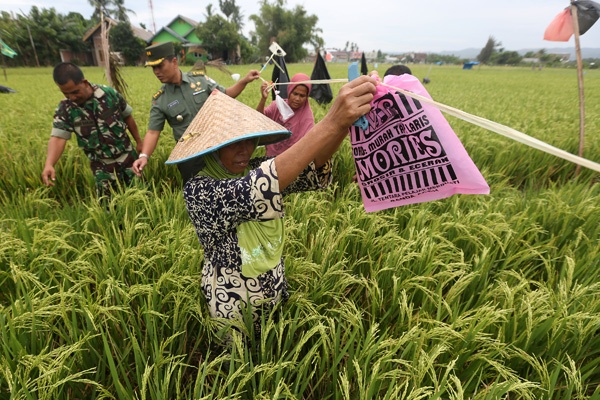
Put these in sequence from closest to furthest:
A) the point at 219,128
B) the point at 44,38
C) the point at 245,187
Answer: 1. the point at 245,187
2. the point at 219,128
3. the point at 44,38

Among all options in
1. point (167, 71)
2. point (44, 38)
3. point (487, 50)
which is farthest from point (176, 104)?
point (487, 50)

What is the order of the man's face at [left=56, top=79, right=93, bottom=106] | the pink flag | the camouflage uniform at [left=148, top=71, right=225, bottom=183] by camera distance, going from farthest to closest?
the pink flag, the camouflage uniform at [left=148, top=71, right=225, bottom=183], the man's face at [left=56, top=79, right=93, bottom=106]

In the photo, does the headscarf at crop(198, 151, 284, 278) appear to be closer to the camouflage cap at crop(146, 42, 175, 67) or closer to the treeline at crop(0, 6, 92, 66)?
the camouflage cap at crop(146, 42, 175, 67)

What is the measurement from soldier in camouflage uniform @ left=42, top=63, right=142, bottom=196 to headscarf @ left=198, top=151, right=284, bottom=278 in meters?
2.04

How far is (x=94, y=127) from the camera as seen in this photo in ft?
9.26

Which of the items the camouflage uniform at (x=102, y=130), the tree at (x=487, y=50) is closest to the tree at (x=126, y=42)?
the camouflage uniform at (x=102, y=130)

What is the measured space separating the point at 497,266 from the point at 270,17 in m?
55.7

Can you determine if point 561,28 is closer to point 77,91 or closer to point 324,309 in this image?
point 324,309

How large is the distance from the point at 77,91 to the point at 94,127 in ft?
1.16

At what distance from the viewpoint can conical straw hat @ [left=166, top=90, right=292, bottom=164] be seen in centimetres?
102

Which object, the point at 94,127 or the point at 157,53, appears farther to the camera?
the point at 94,127

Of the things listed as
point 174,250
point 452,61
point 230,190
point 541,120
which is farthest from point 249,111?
point 452,61

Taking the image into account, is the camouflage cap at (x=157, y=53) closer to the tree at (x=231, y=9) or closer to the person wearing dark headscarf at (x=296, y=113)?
the person wearing dark headscarf at (x=296, y=113)

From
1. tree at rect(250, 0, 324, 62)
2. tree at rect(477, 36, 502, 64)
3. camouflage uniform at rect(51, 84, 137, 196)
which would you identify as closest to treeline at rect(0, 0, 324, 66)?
tree at rect(250, 0, 324, 62)
